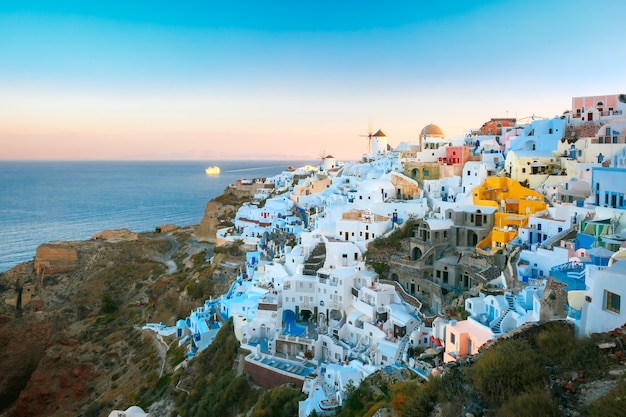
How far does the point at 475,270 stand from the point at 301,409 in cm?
964

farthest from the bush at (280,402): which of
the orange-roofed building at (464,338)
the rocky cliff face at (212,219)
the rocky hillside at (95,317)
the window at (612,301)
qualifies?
the rocky cliff face at (212,219)

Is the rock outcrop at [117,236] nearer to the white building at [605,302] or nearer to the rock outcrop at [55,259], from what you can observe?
the rock outcrop at [55,259]

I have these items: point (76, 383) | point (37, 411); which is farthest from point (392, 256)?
point (37, 411)

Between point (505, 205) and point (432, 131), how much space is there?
21.2 metres

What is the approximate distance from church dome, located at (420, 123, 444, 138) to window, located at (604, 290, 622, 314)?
3555 centimetres

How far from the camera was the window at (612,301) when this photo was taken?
8.30 meters

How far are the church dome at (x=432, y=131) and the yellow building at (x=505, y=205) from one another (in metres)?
18.6

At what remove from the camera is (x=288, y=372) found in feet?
59.5

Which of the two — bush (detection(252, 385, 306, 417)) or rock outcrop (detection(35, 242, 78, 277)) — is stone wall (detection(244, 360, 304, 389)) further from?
rock outcrop (detection(35, 242, 78, 277))

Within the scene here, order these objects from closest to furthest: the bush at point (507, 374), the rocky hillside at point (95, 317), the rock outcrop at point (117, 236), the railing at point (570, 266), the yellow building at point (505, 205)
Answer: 1. the bush at point (507, 374)
2. the railing at point (570, 266)
3. the yellow building at point (505, 205)
4. the rocky hillside at point (95, 317)
5. the rock outcrop at point (117, 236)

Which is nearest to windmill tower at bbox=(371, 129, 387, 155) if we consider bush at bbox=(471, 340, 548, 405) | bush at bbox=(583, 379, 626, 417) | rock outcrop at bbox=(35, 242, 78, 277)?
rock outcrop at bbox=(35, 242, 78, 277)

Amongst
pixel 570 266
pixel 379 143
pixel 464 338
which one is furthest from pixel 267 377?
pixel 379 143

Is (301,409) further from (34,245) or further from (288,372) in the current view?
(34,245)

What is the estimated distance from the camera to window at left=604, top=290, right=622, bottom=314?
8.30m
